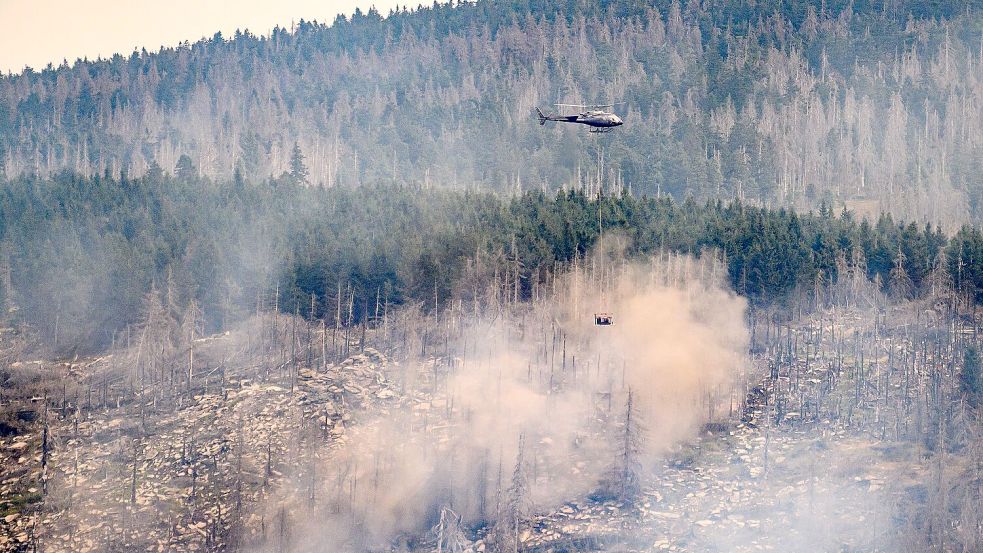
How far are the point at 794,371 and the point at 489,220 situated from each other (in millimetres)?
33662

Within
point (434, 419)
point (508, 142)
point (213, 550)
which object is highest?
point (508, 142)

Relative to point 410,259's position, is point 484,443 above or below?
below

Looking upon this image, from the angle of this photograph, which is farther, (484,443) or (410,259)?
(410,259)

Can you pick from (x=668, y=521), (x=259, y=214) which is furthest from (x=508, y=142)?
(x=668, y=521)

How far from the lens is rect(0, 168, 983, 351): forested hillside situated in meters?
126

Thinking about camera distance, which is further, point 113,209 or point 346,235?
point 113,209

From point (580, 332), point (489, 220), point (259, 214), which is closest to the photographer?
point (580, 332)

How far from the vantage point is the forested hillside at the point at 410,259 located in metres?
126

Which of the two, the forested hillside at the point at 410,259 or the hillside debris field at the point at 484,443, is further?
the forested hillside at the point at 410,259

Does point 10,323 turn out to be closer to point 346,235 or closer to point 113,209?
point 113,209

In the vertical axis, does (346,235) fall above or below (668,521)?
above

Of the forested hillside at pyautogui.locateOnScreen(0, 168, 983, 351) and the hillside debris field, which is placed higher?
the forested hillside at pyautogui.locateOnScreen(0, 168, 983, 351)

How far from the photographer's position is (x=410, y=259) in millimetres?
126750

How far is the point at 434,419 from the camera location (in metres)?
116
